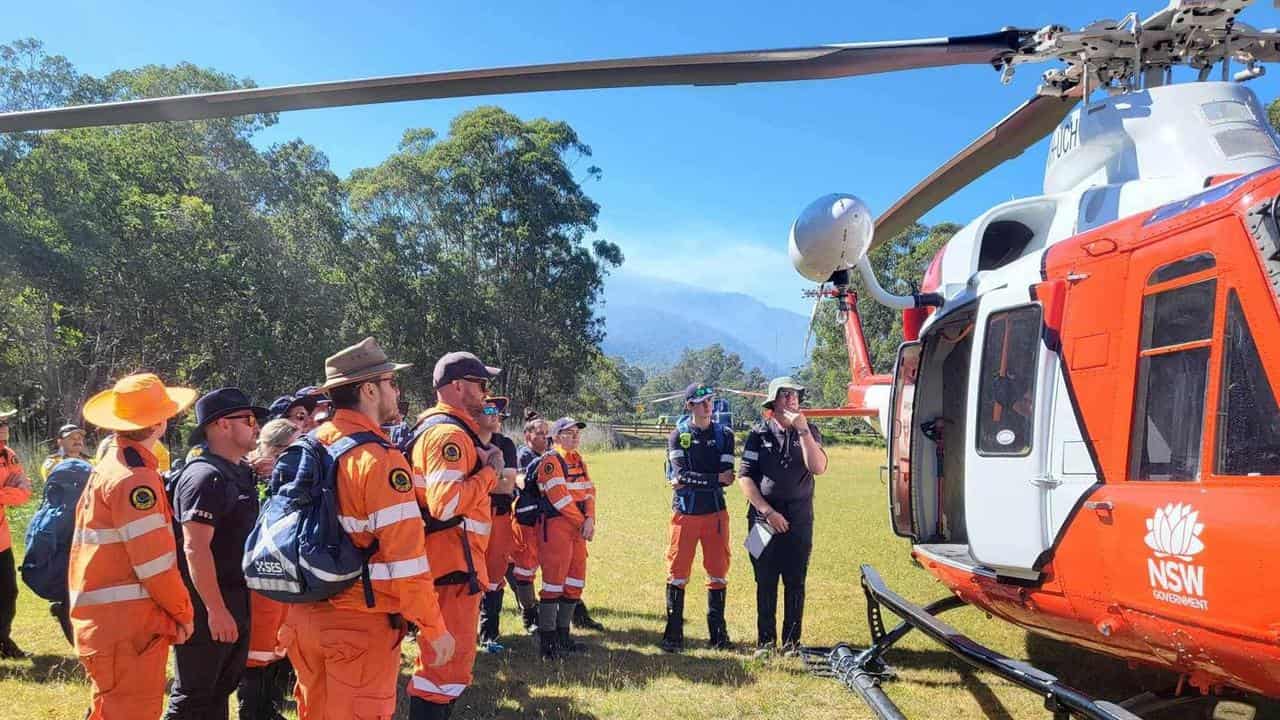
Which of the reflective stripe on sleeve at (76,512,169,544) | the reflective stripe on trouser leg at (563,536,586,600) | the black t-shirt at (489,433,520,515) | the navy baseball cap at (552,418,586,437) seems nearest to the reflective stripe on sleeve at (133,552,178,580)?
the reflective stripe on sleeve at (76,512,169,544)

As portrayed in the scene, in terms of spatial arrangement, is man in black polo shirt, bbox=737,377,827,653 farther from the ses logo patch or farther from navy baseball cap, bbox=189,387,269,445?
navy baseball cap, bbox=189,387,269,445

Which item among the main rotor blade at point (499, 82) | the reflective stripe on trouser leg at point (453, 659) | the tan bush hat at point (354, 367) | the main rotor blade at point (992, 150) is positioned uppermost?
the main rotor blade at point (992, 150)

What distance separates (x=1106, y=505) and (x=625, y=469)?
24.5 meters

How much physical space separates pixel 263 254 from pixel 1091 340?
25.7 m

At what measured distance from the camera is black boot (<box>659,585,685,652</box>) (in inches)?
257

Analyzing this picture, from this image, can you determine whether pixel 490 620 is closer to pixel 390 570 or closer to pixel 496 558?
pixel 496 558

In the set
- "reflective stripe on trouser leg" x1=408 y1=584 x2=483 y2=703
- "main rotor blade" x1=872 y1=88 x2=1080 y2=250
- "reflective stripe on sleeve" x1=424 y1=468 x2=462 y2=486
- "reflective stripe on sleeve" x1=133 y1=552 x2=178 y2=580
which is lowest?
"reflective stripe on trouser leg" x1=408 y1=584 x2=483 y2=703

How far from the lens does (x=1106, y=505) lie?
320 centimetres

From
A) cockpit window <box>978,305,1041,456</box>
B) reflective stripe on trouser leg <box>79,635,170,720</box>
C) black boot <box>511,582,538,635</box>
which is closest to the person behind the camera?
reflective stripe on trouser leg <box>79,635,170,720</box>

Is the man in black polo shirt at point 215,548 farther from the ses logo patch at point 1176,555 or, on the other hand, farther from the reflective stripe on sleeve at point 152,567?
the ses logo patch at point 1176,555

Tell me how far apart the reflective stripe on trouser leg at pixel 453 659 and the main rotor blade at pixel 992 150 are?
3.72 m

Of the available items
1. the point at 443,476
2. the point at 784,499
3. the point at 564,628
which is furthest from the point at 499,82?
the point at 564,628

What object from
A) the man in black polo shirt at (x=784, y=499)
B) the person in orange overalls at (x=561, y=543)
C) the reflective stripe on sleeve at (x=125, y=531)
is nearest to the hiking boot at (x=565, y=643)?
the person in orange overalls at (x=561, y=543)

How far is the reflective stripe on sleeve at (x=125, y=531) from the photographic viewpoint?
3.42 meters
